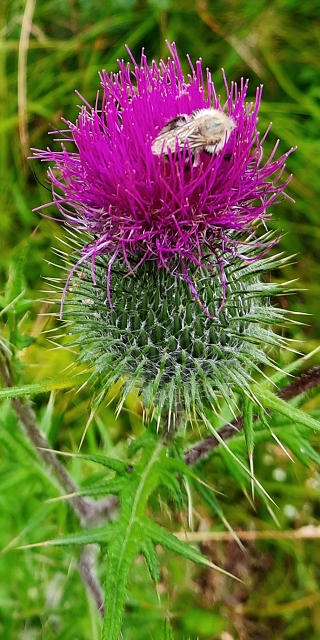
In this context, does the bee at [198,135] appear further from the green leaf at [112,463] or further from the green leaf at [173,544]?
the green leaf at [173,544]

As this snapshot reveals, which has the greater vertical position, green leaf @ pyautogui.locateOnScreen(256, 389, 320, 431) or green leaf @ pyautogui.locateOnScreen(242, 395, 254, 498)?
green leaf @ pyautogui.locateOnScreen(256, 389, 320, 431)

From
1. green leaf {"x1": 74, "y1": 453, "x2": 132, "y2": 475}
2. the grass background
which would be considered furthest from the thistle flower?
the grass background

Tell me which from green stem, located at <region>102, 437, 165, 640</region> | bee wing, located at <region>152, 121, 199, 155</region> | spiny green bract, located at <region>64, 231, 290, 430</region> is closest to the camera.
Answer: green stem, located at <region>102, 437, 165, 640</region>

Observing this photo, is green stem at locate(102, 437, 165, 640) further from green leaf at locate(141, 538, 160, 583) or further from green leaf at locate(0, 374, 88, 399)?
green leaf at locate(0, 374, 88, 399)

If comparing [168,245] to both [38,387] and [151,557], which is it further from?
[151,557]

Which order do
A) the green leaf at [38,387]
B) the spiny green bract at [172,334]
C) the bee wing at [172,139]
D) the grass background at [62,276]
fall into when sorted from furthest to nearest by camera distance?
1. the grass background at [62,276]
2. the spiny green bract at [172,334]
3. the bee wing at [172,139]
4. the green leaf at [38,387]

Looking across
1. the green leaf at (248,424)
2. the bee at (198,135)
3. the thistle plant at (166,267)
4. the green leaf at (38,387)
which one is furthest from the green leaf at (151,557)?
the bee at (198,135)

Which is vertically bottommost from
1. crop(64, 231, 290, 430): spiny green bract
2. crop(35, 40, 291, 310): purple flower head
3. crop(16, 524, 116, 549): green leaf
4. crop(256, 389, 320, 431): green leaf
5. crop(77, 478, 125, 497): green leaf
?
crop(16, 524, 116, 549): green leaf
